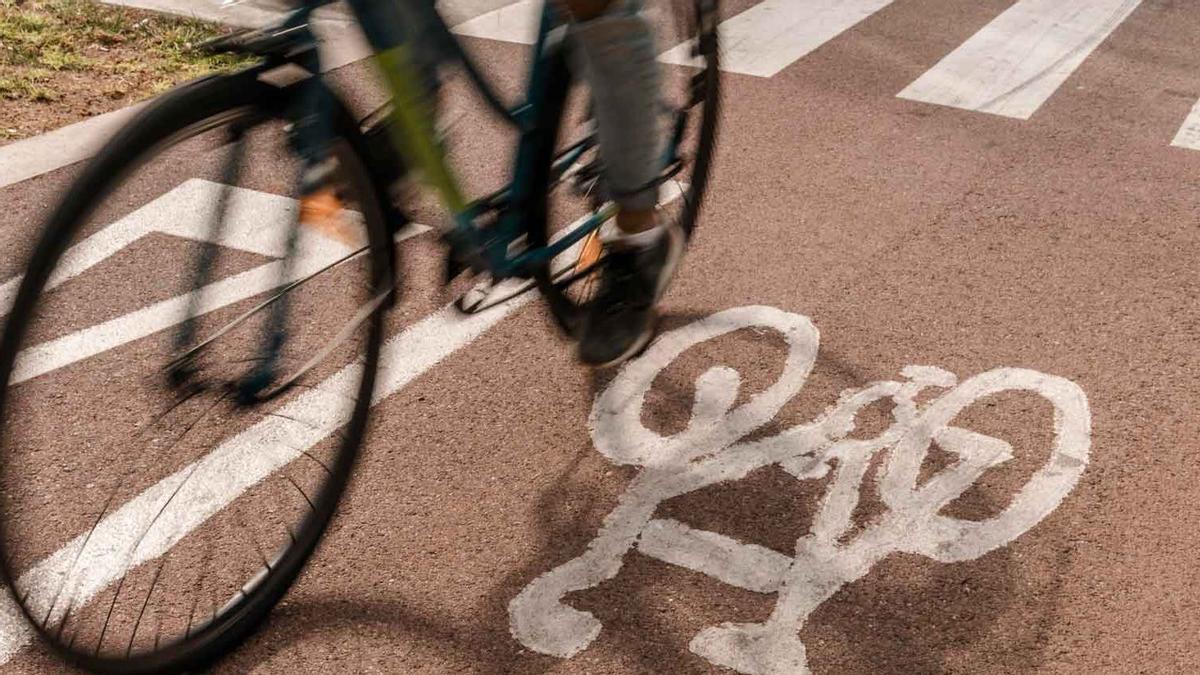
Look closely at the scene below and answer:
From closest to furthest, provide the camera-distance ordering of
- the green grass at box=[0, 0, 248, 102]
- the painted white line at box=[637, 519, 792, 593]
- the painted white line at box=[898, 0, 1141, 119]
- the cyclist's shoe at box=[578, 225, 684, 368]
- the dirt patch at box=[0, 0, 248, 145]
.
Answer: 1. the painted white line at box=[637, 519, 792, 593]
2. the cyclist's shoe at box=[578, 225, 684, 368]
3. the dirt patch at box=[0, 0, 248, 145]
4. the green grass at box=[0, 0, 248, 102]
5. the painted white line at box=[898, 0, 1141, 119]

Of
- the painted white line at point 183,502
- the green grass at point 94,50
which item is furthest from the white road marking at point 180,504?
the green grass at point 94,50

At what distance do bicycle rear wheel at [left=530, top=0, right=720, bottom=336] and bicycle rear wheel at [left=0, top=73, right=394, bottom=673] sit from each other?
0.60m

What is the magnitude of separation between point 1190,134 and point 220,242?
15.4ft

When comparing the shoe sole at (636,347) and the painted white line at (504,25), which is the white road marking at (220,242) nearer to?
the shoe sole at (636,347)

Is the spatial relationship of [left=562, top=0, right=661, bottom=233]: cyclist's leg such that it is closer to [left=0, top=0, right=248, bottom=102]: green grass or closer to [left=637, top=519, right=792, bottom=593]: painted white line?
[left=637, top=519, right=792, bottom=593]: painted white line

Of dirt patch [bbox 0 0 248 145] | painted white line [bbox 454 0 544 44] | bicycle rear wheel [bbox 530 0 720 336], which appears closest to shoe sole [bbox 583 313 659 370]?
bicycle rear wheel [bbox 530 0 720 336]

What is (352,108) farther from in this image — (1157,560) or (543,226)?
(1157,560)

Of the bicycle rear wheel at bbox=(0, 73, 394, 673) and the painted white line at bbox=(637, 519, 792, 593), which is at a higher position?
the bicycle rear wheel at bbox=(0, 73, 394, 673)

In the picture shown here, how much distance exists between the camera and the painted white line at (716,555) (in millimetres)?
3221

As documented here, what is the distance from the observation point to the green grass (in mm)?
6121

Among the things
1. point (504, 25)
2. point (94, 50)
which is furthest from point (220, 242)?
point (504, 25)

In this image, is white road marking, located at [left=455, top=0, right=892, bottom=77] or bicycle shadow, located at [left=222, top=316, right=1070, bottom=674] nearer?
bicycle shadow, located at [left=222, top=316, right=1070, bottom=674]

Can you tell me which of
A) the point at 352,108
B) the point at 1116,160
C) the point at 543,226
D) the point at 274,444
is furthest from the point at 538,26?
the point at 1116,160

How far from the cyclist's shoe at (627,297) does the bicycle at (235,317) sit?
0.08 meters
